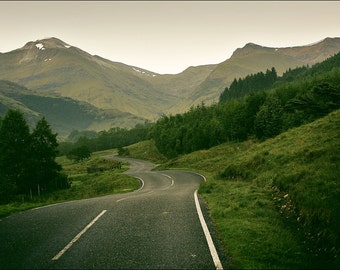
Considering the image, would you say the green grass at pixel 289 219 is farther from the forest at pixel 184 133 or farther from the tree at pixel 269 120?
the tree at pixel 269 120

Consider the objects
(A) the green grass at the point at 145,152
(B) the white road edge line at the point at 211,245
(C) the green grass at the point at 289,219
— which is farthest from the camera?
(A) the green grass at the point at 145,152

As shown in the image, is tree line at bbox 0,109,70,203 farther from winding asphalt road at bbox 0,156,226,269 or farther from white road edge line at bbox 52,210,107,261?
white road edge line at bbox 52,210,107,261

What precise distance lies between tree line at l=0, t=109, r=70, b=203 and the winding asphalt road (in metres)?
37.3

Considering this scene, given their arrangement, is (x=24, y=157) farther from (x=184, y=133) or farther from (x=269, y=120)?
(x=269, y=120)

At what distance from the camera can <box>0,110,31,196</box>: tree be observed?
156 ft

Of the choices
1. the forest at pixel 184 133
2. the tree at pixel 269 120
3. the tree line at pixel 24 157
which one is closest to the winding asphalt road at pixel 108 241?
the forest at pixel 184 133

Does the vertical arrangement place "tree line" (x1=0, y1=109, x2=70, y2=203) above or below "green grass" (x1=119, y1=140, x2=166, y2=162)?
above

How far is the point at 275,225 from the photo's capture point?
32.9 ft

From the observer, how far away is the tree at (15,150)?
4756 cm

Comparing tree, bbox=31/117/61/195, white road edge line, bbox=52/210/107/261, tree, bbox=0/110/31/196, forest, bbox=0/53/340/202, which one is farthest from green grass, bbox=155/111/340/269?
tree, bbox=31/117/61/195

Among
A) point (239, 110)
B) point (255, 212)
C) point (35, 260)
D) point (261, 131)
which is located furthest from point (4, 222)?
point (239, 110)

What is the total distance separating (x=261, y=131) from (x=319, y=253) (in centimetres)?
6909

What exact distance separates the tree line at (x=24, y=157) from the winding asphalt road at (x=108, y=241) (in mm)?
37311

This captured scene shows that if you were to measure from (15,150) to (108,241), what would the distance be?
46.3m
